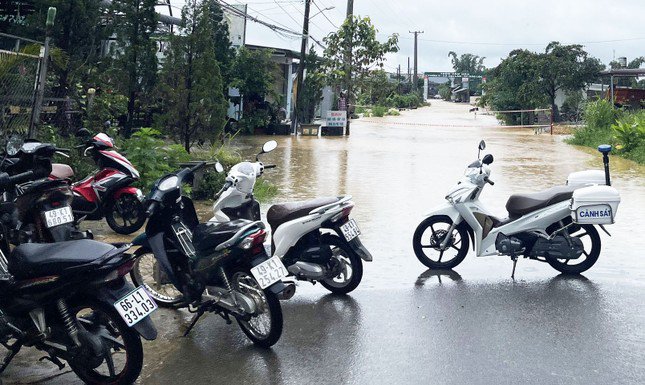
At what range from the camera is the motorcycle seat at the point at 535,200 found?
7.52m

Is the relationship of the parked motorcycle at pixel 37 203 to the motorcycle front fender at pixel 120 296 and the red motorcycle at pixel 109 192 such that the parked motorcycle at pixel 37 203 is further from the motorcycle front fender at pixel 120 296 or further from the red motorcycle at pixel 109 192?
the motorcycle front fender at pixel 120 296

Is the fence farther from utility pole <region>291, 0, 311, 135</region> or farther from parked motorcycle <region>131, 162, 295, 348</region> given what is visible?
utility pole <region>291, 0, 311, 135</region>

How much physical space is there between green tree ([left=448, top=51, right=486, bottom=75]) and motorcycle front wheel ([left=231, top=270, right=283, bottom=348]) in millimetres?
112584

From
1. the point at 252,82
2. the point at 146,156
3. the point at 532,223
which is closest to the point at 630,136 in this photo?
the point at 252,82

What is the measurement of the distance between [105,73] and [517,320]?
8428 mm

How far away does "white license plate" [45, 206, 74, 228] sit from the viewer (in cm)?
661

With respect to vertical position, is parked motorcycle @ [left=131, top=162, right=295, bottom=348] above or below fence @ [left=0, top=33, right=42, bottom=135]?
below

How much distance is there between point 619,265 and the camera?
8016 millimetres

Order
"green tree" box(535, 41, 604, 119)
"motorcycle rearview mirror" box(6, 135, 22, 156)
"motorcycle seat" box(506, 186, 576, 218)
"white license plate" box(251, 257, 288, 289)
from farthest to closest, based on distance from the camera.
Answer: "green tree" box(535, 41, 604, 119), "motorcycle seat" box(506, 186, 576, 218), "motorcycle rearview mirror" box(6, 135, 22, 156), "white license plate" box(251, 257, 288, 289)

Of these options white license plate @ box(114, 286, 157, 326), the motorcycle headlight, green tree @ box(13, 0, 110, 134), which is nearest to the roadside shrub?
green tree @ box(13, 0, 110, 134)

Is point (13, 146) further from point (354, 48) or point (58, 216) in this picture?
point (354, 48)

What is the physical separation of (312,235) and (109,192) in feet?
10.3

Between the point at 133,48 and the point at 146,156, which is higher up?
the point at 133,48

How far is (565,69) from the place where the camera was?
37500 mm
